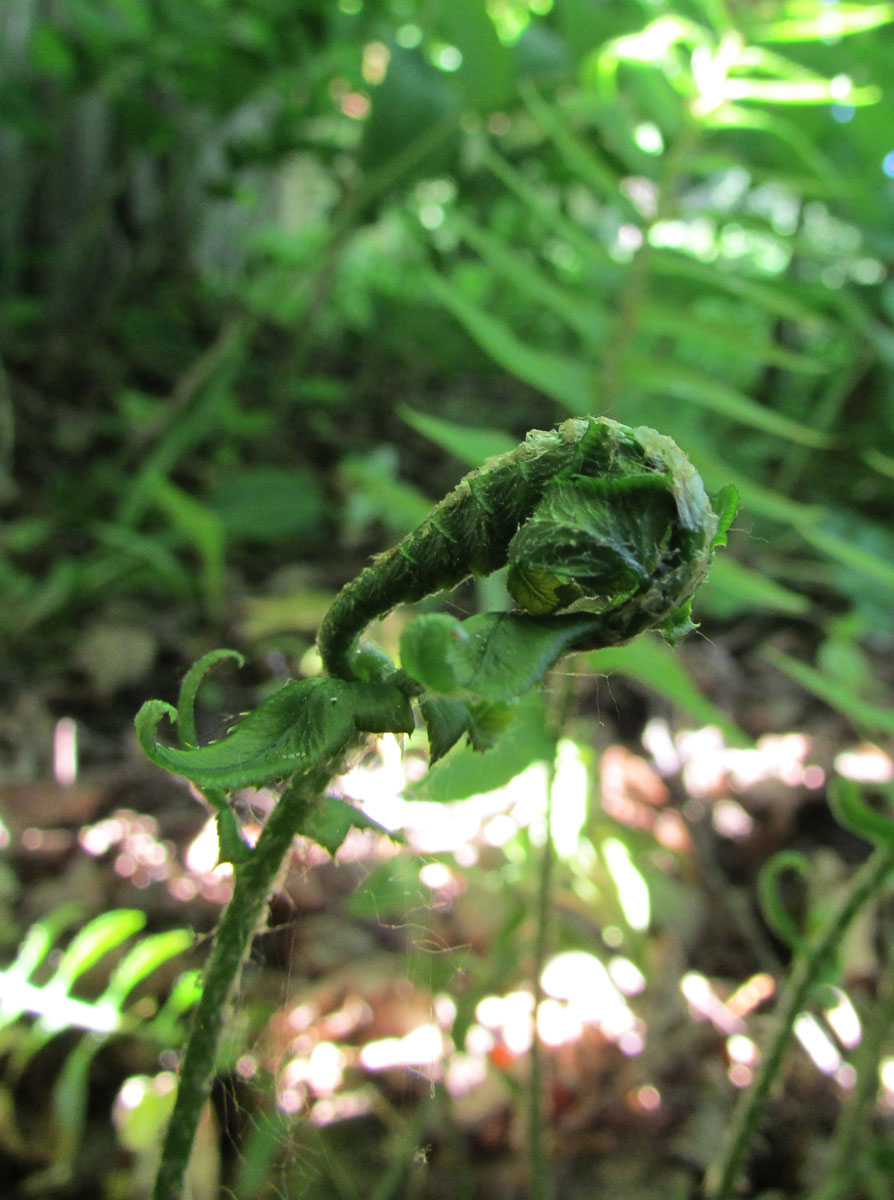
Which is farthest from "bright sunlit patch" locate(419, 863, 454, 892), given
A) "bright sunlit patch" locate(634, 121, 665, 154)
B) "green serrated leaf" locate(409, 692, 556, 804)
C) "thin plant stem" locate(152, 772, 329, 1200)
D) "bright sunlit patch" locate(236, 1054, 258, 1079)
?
"bright sunlit patch" locate(634, 121, 665, 154)

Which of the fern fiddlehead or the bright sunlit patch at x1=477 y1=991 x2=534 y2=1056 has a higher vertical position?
the fern fiddlehead

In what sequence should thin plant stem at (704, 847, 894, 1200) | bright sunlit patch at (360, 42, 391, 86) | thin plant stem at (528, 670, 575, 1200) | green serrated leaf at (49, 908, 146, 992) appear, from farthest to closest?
bright sunlit patch at (360, 42, 391, 86) → green serrated leaf at (49, 908, 146, 992) → thin plant stem at (528, 670, 575, 1200) → thin plant stem at (704, 847, 894, 1200)

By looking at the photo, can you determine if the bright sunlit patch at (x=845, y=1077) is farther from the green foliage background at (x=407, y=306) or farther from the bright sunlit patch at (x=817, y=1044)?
the green foliage background at (x=407, y=306)

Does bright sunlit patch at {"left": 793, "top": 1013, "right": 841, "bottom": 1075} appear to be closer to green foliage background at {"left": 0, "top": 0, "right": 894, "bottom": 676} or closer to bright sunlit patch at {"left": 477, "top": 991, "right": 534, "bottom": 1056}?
bright sunlit patch at {"left": 477, "top": 991, "right": 534, "bottom": 1056}

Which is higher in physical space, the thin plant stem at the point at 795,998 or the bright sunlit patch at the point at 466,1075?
the thin plant stem at the point at 795,998

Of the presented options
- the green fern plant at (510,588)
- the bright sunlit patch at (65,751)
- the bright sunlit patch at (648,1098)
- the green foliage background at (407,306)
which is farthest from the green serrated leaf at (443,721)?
the bright sunlit patch at (65,751)

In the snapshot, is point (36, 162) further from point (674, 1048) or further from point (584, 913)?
point (674, 1048)
